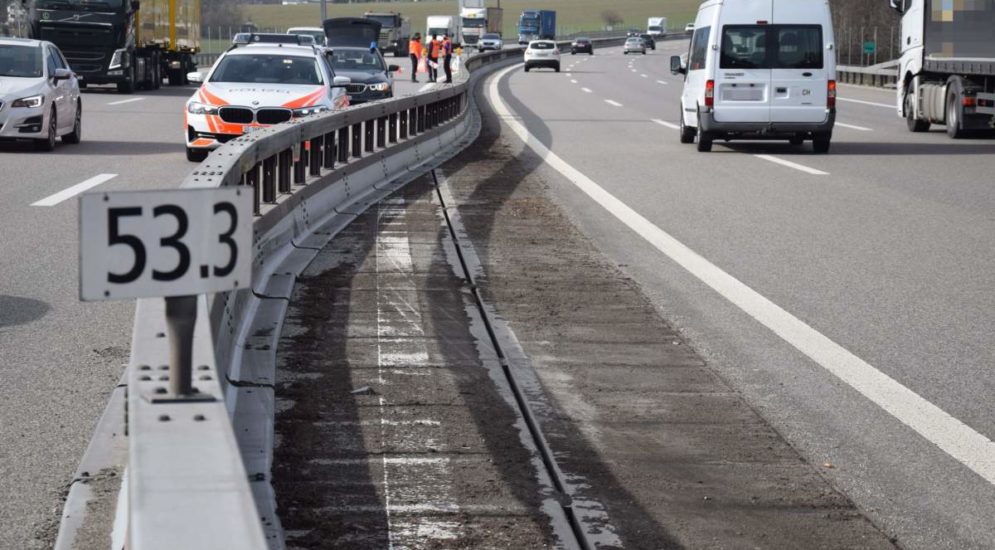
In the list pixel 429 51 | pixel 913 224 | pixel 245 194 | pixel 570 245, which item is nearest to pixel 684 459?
pixel 245 194

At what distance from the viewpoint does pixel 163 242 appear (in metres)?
3.37

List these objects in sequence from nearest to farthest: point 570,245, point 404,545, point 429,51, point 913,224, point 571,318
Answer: point 404,545
point 571,318
point 570,245
point 913,224
point 429,51

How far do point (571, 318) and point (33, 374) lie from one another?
315 cm

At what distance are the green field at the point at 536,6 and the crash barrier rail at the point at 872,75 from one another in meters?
98.8

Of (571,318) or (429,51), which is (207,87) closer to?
(571,318)

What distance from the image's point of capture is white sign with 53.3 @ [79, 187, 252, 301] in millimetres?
3293

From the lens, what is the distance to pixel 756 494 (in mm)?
5441

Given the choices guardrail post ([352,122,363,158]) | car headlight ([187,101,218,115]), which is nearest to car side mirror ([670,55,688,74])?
car headlight ([187,101,218,115])

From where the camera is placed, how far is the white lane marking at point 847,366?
20.0 feet

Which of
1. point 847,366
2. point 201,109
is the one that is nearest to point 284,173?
point 847,366

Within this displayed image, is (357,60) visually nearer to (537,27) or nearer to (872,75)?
(872,75)

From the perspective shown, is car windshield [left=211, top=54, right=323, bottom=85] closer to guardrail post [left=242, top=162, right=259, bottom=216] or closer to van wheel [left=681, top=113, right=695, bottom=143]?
van wheel [left=681, top=113, right=695, bottom=143]

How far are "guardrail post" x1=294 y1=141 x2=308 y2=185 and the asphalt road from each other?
244 centimetres

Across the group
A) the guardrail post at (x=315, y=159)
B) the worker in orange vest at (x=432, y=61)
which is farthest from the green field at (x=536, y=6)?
the guardrail post at (x=315, y=159)
